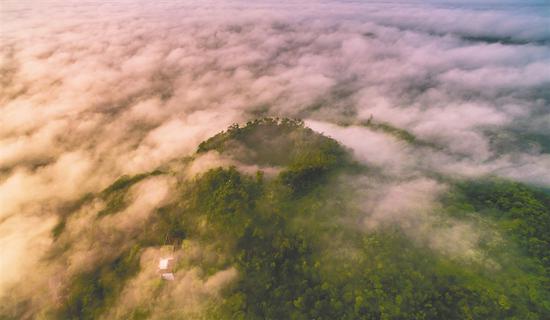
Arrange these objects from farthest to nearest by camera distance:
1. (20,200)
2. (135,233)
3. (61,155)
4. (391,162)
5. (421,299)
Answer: (61,155), (20,200), (391,162), (135,233), (421,299)

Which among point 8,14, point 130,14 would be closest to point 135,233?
point 130,14

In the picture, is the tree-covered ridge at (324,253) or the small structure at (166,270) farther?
the small structure at (166,270)

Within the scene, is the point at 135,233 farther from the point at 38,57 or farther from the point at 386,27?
the point at 386,27

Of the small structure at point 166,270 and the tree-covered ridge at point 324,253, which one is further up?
the tree-covered ridge at point 324,253

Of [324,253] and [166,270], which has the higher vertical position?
[324,253]

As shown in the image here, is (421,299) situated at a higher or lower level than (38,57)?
higher

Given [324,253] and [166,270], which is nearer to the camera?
[324,253]

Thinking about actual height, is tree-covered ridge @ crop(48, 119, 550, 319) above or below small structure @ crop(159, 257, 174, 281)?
above

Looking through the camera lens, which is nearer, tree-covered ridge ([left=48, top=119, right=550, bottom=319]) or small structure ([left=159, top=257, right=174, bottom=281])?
tree-covered ridge ([left=48, top=119, right=550, bottom=319])
